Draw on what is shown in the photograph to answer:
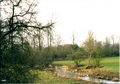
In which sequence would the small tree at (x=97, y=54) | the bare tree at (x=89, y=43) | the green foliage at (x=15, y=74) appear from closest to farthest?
the green foliage at (x=15, y=74), the small tree at (x=97, y=54), the bare tree at (x=89, y=43)

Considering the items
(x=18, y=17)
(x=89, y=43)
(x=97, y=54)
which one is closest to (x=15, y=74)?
(x=18, y=17)

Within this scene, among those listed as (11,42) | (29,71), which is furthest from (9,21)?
(29,71)

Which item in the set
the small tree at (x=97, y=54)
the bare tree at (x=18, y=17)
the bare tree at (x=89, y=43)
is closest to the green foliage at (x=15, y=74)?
the bare tree at (x=18, y=17)

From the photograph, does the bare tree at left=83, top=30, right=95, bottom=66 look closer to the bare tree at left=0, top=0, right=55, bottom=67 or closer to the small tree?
the small tree

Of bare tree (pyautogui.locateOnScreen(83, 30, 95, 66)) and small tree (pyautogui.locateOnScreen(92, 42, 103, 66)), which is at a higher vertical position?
bare tree (pyautogui.locateOnScreen(83, 30, 95, 66))

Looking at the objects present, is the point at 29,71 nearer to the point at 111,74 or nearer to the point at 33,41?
the point at 33,41

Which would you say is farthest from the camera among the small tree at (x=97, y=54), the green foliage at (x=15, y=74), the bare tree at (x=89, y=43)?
the bare tree at (x=89, y=43)

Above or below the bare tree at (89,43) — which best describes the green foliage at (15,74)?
below

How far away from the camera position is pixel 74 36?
38531 millimetres

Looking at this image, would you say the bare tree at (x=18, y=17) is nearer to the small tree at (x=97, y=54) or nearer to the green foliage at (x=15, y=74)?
the green foliage at (x=15, y=74)

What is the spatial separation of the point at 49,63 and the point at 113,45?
50127 mm

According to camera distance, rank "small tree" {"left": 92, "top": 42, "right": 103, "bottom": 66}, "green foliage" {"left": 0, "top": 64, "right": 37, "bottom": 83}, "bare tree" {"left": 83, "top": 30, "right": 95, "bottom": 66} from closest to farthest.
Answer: "green foliage" {"left": 0, "top": 64, "right": 37, "bottom": 83}
"small tree" {"left": 92, "top": 42, "right": 103, "bottom": 66}
"bare tree" {"left": 83, "top": 30, "right": 95, "bottom": 66}

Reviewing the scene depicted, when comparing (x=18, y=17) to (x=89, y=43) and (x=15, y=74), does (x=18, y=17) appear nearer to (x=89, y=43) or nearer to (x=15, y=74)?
(x=15, y=74)

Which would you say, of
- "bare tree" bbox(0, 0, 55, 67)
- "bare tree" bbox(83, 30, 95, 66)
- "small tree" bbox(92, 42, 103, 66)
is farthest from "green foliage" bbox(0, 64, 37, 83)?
"bare tree" bbox(83, 30, 95, 66)
